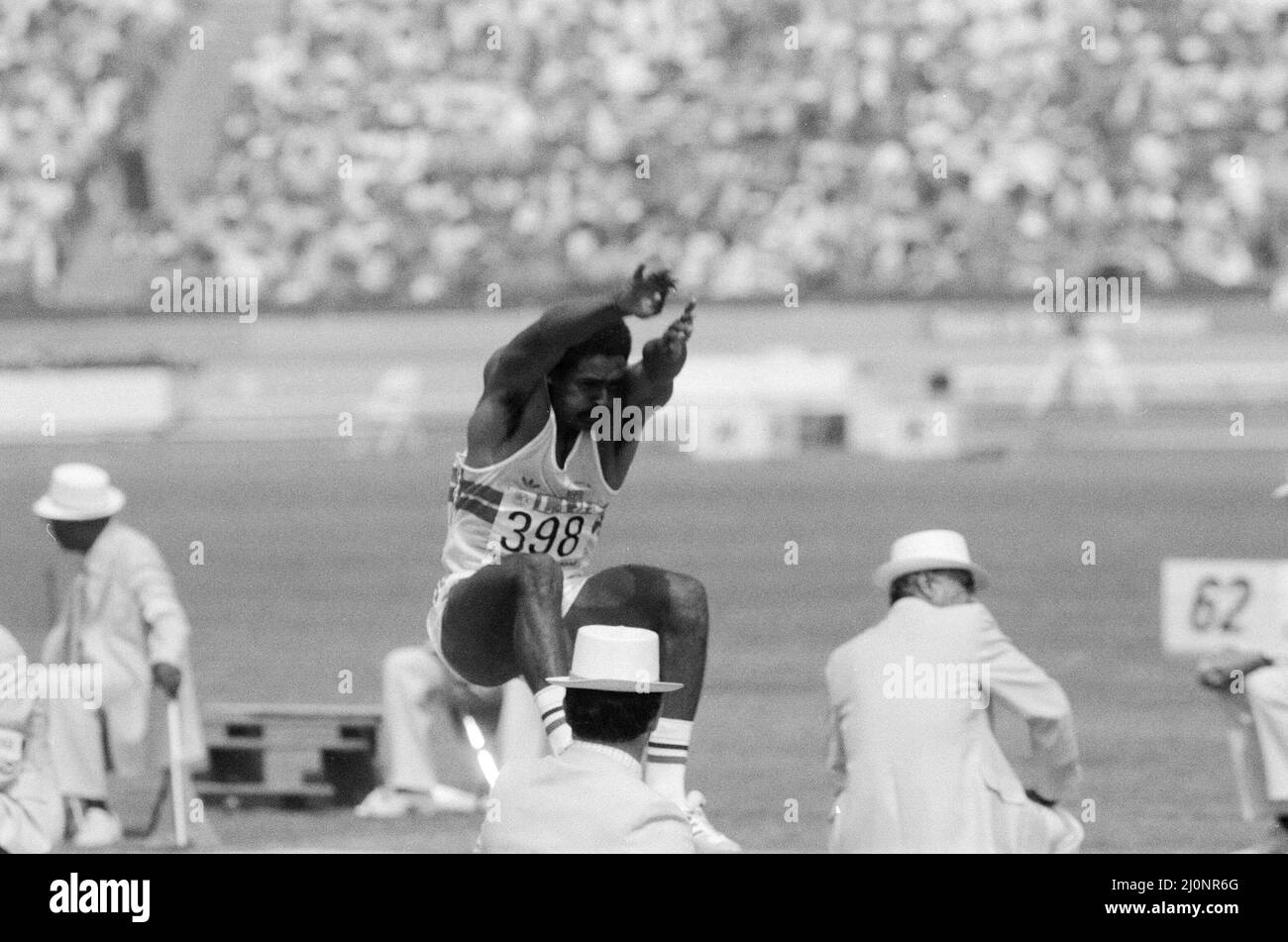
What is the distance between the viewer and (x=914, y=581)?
6.77 m

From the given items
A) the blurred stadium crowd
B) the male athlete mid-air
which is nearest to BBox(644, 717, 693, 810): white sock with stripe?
the male athlete mid-air

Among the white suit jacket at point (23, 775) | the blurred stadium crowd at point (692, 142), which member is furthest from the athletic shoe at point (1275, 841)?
the blurred stadium crowd at point (692, 142)

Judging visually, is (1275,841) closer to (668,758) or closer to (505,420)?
(668,758)

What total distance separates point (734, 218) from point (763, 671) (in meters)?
16.4

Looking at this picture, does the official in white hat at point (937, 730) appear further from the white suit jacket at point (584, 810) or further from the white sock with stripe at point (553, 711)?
the white suit jacket at point (584, 810)

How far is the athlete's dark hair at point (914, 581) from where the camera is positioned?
6.75m

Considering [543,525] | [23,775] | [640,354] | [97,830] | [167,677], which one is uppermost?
[640,354]

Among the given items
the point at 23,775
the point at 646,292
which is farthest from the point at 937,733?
the point at 23,775

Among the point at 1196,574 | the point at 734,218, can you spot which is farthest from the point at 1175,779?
the point at 734,218

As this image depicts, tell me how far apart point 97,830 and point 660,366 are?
13.7 feet

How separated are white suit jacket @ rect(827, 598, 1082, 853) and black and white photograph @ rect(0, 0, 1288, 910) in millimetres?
2745

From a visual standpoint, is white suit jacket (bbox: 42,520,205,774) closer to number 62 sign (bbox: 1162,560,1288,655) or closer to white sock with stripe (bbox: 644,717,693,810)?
white sock with stripe (bbox: 644,717,693,810)

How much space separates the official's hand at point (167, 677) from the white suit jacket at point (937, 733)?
4129mm

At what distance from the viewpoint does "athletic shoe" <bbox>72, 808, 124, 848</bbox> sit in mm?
10141
